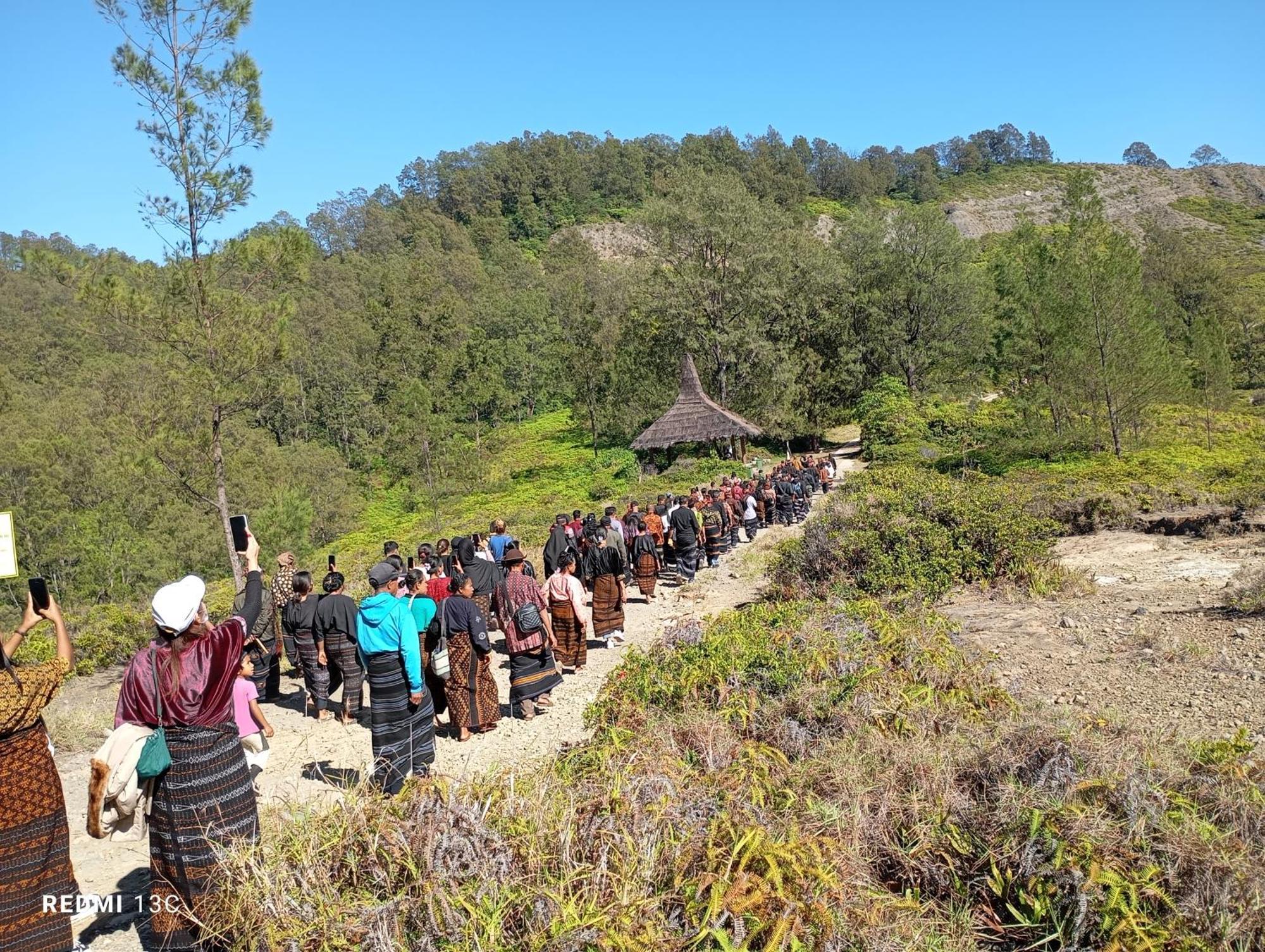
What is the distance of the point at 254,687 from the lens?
4949 millimetres

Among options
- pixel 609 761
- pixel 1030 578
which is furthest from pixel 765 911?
pixel 1030 578

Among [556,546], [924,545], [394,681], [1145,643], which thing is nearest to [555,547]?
[556,546]

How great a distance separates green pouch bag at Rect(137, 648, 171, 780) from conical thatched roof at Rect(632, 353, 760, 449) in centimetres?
2163

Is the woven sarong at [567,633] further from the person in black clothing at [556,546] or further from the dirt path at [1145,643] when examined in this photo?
the dirt path at [1145,643]

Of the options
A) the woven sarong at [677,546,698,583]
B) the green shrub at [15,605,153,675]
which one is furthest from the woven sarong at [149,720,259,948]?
the woven sarong at [677,546,698,583]

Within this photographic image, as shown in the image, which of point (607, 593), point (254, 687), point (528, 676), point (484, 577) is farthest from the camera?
point (607, 593)

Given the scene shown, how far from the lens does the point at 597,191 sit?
379 ft

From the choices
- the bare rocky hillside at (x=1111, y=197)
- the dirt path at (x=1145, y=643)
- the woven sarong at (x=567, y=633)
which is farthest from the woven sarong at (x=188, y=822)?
the bare rocky hillside at (x=1111, y=197)

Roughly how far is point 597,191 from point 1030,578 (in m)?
116

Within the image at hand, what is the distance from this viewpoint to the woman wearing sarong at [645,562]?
11578 mm

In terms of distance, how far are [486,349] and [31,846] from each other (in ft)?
168

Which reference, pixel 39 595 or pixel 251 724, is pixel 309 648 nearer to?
pixel 251 724

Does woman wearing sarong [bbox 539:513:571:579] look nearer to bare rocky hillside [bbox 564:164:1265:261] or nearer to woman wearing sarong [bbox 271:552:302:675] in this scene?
woman wearing sarong [bbox 271:552:302:675]

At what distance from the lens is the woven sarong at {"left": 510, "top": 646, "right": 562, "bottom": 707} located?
721cm
